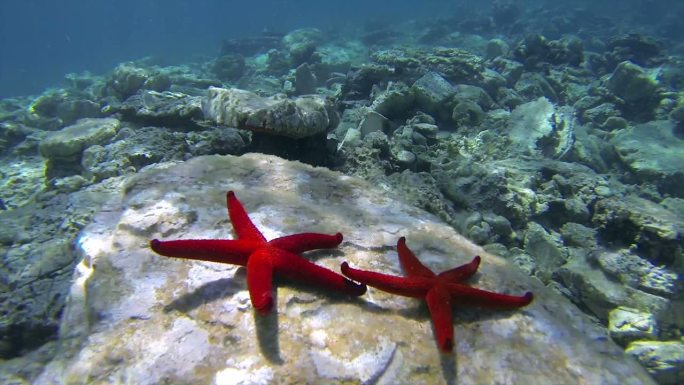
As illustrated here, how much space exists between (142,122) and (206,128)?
7.19 ft

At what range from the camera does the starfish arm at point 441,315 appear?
217 centimetres

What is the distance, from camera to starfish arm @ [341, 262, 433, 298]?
2.45 meters

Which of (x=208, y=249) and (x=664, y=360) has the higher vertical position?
(x=208, y=249)

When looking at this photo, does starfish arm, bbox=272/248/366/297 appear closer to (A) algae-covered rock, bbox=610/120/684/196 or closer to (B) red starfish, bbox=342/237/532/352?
(B) red starfish, bbox=342/237/532/352

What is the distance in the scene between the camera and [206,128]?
6.34 m

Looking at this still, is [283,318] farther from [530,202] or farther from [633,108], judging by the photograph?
[633,108]

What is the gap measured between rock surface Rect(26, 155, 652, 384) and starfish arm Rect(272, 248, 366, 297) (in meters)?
0.15

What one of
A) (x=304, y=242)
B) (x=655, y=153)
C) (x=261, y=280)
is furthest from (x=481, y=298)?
(x=655, y=153)

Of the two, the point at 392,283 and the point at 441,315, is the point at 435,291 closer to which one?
the point at 441,315

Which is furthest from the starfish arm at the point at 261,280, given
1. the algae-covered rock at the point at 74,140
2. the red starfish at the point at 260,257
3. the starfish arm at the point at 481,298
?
the algae-covered rock at the point at 74,140

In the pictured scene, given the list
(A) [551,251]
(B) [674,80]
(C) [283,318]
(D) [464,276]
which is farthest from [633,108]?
(C) [283,318]

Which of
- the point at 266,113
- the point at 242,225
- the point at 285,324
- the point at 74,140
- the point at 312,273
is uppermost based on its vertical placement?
the point at 266,113

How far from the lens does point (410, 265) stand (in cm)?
272

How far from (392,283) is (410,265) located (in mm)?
307
